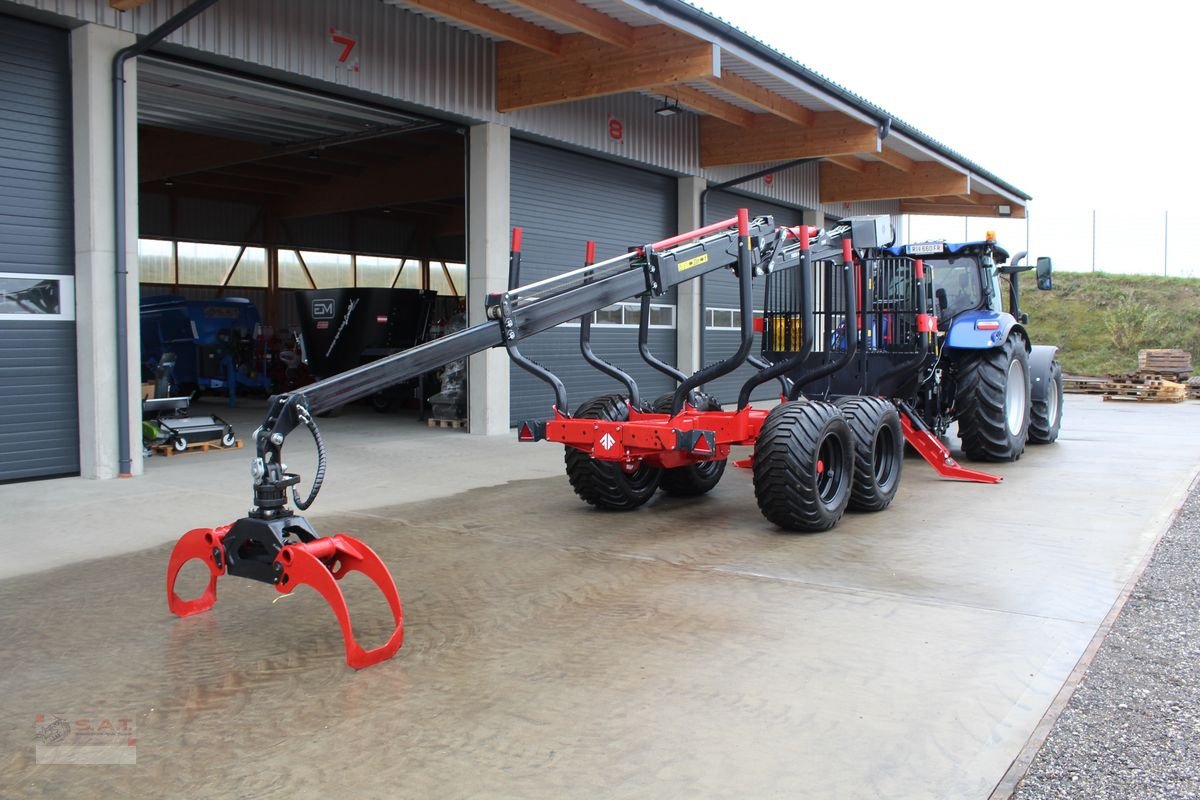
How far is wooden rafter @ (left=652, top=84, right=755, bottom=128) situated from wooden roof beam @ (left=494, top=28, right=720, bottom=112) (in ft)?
4.66

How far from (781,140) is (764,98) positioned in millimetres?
2030

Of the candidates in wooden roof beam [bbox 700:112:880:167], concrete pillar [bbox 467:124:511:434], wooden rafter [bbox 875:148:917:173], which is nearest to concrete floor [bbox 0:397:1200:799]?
concrete pillar [bbox 467:124:511:434]

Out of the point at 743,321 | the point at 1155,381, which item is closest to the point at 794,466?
the point at 743,321

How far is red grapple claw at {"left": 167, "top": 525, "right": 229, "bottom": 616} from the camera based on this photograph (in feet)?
15.3

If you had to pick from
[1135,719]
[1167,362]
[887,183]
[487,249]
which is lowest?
[1135,719]

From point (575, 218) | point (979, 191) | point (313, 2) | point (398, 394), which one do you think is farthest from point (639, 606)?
point (979, 191)

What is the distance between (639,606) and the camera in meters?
5.18

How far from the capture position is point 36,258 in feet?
29.4

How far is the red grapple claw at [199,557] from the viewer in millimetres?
4656

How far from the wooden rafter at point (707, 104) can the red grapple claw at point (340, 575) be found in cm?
1018

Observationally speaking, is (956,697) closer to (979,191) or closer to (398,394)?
(398,394)

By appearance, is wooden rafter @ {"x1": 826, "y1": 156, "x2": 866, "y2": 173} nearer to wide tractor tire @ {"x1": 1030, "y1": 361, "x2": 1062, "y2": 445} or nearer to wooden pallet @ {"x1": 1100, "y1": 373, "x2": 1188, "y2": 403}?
wooden pallet @ {"x1": 1100, "y1": 373, "x2": 1188, "y2": 403}

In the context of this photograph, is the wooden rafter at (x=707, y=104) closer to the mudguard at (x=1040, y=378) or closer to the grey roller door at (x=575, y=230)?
the grey roller door at (x=575, y=230)

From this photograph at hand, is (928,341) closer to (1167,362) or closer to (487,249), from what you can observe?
(487,249)
